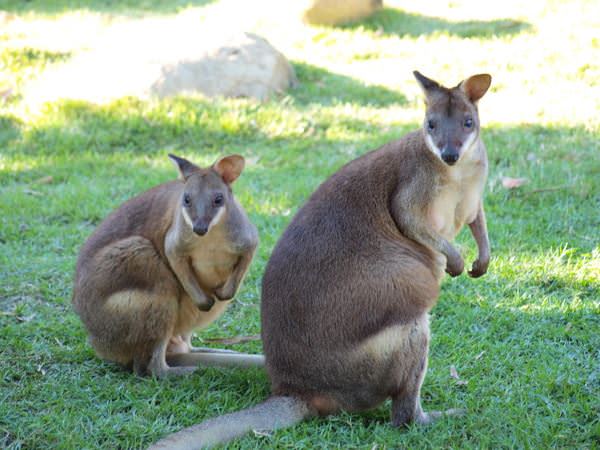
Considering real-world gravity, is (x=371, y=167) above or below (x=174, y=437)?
above

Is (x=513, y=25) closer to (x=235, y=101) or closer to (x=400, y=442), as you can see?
(x=235, y=101)

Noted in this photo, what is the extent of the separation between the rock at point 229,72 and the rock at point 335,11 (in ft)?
6.64

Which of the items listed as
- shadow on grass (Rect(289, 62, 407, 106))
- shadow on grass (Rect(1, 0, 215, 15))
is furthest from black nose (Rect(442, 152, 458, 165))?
shadow on grass (Rect(1, 0, 215, 15))

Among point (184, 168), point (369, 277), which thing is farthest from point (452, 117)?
point (184, 168)

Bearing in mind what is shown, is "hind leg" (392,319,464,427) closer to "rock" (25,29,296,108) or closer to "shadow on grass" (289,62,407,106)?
"shadow on grass" (289,62,407,106)

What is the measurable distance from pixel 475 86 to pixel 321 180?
301 cm

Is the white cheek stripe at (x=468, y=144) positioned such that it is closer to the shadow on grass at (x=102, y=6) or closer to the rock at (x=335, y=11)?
the rock at (x=335, y=11)

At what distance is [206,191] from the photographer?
12.8 ft

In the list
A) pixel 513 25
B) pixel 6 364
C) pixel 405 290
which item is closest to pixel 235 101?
pixel 513 25

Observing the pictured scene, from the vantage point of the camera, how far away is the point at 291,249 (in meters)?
3.58

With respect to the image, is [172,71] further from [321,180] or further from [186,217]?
[186,217]

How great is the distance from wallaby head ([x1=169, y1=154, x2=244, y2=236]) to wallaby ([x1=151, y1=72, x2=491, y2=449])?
0.39 meters

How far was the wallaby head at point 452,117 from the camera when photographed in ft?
11.6

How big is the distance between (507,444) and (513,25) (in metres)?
7.42
